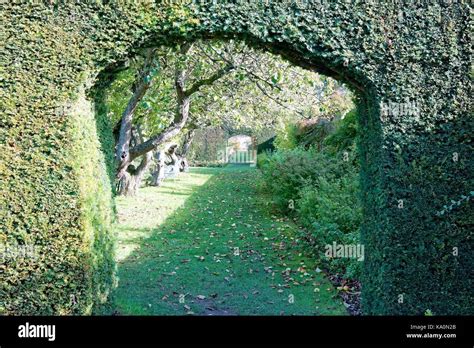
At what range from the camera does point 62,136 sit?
523 cm

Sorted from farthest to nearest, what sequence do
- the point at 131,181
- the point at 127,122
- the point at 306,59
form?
the point at 131,181, the point at 127,122, the point at 306,59

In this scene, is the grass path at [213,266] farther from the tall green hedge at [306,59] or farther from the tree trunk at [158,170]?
the tree trunk at [158,170]

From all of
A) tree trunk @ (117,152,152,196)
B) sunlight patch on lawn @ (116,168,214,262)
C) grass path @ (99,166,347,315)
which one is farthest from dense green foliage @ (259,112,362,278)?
tree trunk @ (117,152,152,196)

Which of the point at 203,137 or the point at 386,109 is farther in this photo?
the point at 203,137

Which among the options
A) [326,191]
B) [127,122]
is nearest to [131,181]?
[127,122]

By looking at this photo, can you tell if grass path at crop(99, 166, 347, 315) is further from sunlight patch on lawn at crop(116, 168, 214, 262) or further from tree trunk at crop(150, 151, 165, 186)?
tree trunk at crop(150, 151, 165, 186)

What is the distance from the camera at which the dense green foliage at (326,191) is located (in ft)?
30.5

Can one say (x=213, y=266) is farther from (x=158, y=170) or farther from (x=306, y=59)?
(x=158, y=170)

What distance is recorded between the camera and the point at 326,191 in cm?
1187

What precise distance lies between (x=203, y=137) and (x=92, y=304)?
35.9 metres

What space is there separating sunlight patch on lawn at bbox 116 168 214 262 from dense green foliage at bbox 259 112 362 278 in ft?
12.3

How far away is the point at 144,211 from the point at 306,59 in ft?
35.1
